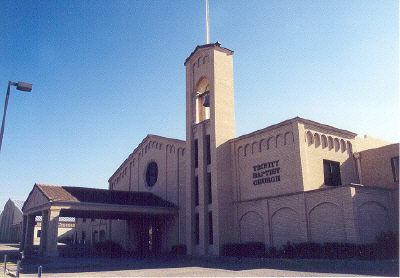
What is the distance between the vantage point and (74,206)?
2738 centimetres

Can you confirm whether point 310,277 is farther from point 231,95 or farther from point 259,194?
point 231,95

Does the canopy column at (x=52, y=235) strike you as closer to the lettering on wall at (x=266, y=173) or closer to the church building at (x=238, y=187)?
the church building at (x=238, y=187)

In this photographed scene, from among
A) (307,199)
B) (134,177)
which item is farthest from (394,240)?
(134,177)

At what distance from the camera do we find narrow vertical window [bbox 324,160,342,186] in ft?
79.9

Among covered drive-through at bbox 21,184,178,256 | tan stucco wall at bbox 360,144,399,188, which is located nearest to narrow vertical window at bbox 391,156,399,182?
tan stucco wall at bbox 360,144,399,188

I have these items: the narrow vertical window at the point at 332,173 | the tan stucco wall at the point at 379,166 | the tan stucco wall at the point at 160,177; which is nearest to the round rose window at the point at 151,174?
the tan stucco wall at the point at 160,177

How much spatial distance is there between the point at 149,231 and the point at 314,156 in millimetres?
19481

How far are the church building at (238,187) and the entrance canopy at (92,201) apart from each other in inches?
3.5

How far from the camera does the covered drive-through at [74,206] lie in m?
26.4

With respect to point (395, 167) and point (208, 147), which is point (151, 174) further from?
point (395, 167)

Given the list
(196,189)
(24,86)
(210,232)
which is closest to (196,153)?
(196,189)

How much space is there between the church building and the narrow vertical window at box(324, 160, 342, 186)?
7cm

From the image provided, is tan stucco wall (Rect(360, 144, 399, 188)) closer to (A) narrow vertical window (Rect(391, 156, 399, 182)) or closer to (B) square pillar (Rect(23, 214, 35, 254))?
(A) narrow vertical window (Rect(391, 156, 399, 182))

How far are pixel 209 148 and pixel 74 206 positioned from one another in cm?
1143
